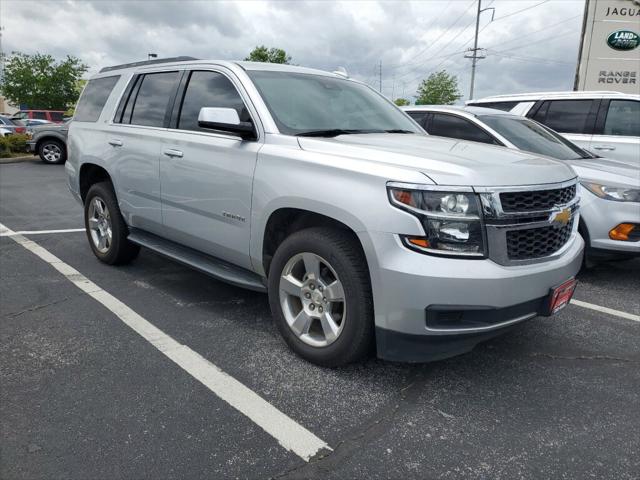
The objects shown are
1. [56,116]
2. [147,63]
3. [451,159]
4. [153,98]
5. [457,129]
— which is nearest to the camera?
[451,159]

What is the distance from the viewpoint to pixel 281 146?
10.4 ft

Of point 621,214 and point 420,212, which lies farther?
point 621,214

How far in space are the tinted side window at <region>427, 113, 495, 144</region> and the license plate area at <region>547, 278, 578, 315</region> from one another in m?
2.99

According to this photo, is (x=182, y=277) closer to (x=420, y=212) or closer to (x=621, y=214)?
(x=420, y=212)

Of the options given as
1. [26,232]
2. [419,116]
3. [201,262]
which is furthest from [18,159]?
[201,262]

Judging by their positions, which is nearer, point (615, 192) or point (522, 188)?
point (522, 188)

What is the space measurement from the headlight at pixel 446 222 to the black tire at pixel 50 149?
50.4ft

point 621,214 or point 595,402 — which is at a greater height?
point 621,214

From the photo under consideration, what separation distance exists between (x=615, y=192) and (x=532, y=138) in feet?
4.05

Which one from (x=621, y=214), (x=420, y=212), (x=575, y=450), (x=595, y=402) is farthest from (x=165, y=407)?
(x=621, y=214)

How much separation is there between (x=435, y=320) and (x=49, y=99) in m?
44.1

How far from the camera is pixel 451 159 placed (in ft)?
9.02

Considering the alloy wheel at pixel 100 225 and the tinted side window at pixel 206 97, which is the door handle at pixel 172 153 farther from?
the alloy wheel at pixel 100 225

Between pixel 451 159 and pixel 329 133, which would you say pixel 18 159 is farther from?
pixel 451 159
